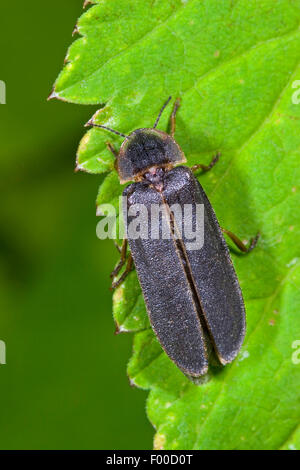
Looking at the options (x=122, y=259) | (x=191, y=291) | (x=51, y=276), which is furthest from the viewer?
(x=51, y=276)

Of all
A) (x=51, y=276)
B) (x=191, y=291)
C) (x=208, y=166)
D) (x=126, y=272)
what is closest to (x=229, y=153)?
(x=208, y=166)

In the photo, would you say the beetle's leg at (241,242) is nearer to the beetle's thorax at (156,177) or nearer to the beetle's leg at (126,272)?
the beetle's thorax at (156,177)

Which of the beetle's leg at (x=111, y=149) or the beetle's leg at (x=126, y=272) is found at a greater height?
the beetle's leg at (x=111, y=149)

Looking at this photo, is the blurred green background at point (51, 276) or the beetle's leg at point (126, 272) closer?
the beetle's leg at point (126, 272)

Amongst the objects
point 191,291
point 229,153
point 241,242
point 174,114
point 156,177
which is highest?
point 174,114

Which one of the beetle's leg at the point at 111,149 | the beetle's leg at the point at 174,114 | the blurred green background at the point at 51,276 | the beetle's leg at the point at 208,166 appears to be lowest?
the blurred green background at the point at 51,276

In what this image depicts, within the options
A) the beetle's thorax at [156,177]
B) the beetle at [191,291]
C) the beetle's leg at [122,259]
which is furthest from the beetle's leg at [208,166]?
the beetle's leg at [122,259]

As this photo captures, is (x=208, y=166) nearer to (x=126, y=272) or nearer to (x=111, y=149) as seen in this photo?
(x=111, y=149)

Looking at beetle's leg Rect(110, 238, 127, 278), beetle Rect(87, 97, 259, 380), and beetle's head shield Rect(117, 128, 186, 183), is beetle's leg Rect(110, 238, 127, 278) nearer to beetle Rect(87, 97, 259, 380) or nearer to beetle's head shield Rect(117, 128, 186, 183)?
beetle Rect(87, 97, 259, 380)

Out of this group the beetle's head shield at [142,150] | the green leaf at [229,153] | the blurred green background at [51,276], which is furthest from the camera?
the blurred green background at [51,276]
